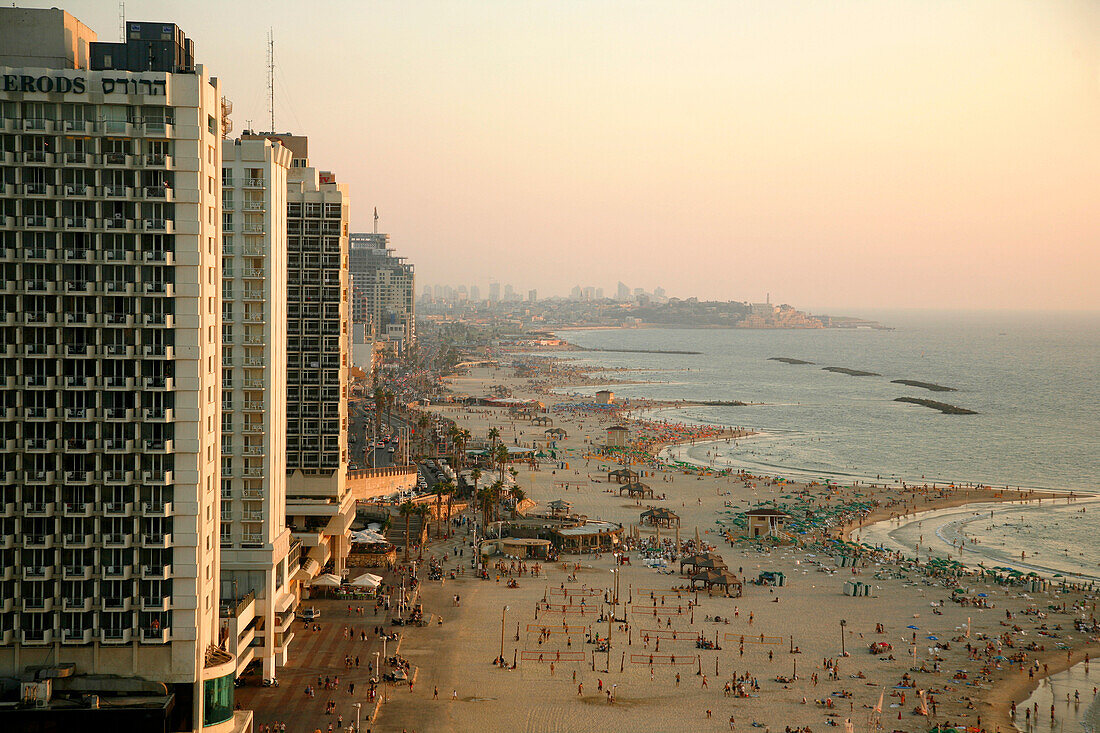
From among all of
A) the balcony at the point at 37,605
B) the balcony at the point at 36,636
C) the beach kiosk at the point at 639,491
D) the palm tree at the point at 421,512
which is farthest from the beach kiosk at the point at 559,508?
the balcony at the point at 37,605

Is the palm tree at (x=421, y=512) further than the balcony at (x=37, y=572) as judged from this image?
Yes

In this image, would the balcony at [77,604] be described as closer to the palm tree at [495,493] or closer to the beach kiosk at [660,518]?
the palm tree at [495,493]

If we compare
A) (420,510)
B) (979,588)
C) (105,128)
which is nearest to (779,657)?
(979,588)

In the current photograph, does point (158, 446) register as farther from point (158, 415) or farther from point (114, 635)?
point (114, 635)

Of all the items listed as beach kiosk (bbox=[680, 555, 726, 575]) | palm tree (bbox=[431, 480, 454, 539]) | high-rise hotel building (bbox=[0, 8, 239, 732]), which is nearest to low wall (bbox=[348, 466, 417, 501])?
palm tree (bbox=[431, 480, 454, 539])

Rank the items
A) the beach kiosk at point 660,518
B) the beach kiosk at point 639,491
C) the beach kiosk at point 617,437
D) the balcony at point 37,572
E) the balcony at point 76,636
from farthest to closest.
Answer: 1. the beach kiosk at point 617,437
2. the beach kiosk at point 639,491
3. the beach kiosk at point 660,518
4. the balcony at point 76,636
5. the balcony at point 37,572

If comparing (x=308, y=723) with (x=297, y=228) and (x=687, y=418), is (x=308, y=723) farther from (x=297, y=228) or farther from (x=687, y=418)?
(x=687, y=418)
